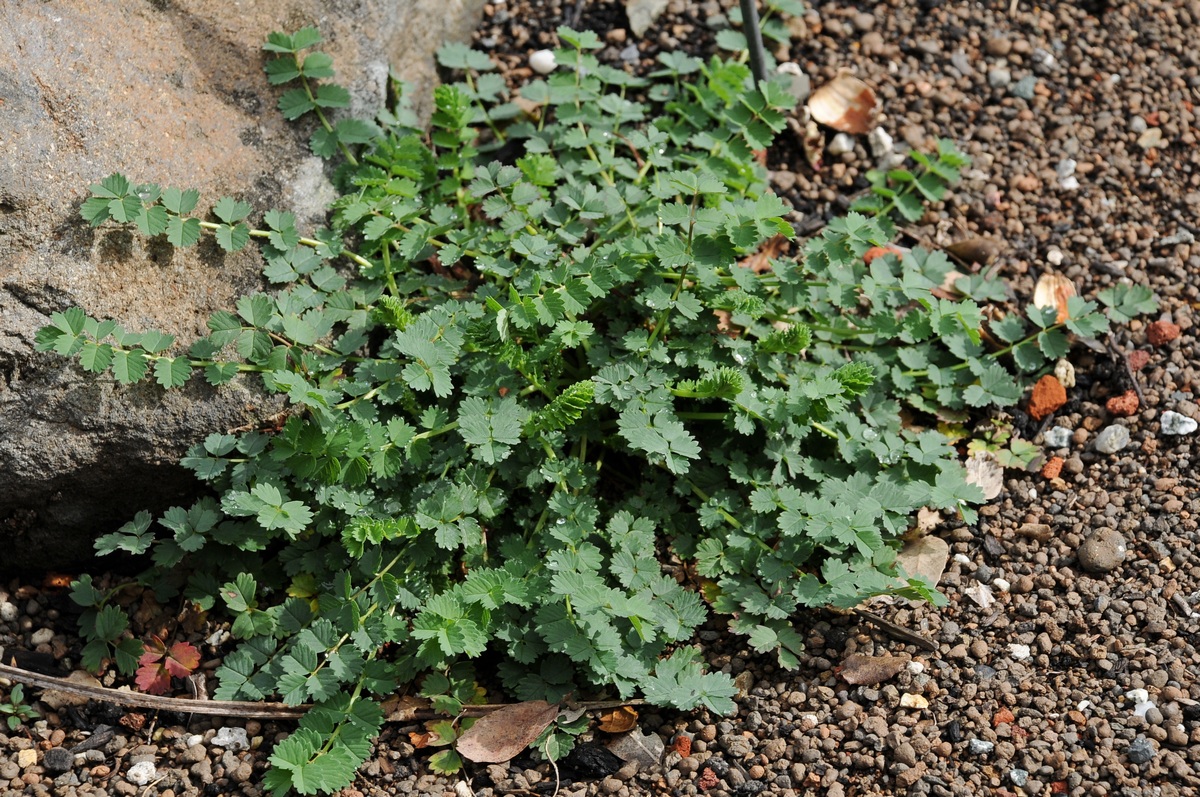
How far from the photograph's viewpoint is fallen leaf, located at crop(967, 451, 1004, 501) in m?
3.05

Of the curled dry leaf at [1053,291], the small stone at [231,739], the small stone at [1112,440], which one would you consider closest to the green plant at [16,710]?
the small stone at [231,739]

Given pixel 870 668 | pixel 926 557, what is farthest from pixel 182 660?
pixel 926 557

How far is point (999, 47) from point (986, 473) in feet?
5.41

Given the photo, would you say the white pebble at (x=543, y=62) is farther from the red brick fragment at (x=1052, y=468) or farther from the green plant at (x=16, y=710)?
the green plant at (x=16, y=710)

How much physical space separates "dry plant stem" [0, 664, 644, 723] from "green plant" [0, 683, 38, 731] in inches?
1.4

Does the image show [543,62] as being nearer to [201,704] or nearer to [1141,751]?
[201,704]

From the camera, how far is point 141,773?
2629 millimetres

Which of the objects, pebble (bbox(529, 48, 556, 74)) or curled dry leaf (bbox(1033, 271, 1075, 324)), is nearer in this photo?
curled dry leaf (bbox(1033, 271, 1075, 324))

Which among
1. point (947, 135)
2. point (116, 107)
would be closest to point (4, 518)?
point (116, 107)

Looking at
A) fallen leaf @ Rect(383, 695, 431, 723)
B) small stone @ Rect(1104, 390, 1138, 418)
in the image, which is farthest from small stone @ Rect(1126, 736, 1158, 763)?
fallen leaf @ Rect(383, 695, 431, 723)

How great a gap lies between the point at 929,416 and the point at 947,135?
108 centimetres

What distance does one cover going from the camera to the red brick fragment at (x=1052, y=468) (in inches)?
121

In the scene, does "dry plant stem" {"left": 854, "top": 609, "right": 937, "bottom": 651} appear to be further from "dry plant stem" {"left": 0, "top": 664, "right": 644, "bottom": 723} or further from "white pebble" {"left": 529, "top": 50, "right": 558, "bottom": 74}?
"white pebble" {"left": 529, "top": 50, "right": 558, "bottom": 74}

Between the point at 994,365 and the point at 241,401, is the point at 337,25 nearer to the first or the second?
the point at 241,401
